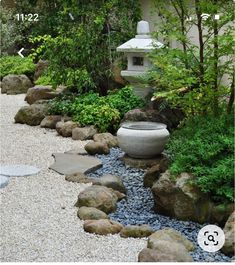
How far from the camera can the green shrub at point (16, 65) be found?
29.6ft

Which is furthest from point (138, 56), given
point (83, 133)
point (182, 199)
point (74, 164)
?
point (182, 199)

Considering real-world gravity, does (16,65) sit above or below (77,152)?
above

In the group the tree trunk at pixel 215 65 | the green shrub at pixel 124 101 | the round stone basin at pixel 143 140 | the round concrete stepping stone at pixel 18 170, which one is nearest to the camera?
the tree trunk at pixel 215 65

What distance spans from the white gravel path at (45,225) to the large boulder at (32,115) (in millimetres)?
1264

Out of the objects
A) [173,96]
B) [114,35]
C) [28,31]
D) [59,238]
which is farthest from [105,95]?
[59,238]

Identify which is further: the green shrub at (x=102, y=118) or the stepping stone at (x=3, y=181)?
the green shrub at (x=102, y=118)

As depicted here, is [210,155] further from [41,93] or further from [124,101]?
[41,93]

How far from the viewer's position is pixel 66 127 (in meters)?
5.79

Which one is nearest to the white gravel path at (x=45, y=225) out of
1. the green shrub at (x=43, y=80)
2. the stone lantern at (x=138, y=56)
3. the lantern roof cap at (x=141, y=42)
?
the stone lantern at (x=138, y=56)

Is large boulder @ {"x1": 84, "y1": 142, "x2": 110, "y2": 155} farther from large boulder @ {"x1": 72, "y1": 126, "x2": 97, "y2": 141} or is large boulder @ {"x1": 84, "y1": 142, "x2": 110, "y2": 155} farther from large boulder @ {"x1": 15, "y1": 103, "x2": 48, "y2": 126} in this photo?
large boulder @ {"x1": 15, "y1": 103, "x2": 48, "y2": 126}

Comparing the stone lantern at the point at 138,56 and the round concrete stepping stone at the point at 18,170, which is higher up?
the stone lantern at the point at 138,56

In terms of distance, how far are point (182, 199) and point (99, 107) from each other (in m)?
2.95

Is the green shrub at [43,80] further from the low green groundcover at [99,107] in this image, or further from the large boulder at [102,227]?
the large boulder at [102,227]

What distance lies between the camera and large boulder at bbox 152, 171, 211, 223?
3.14 metres
